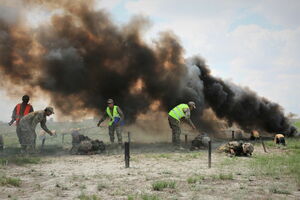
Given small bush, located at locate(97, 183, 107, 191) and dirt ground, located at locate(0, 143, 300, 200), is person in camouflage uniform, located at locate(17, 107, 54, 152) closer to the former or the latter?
dirt ground, located at locate(0, 143, 300, 200)

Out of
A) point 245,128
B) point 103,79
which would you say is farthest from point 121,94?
point 245,128

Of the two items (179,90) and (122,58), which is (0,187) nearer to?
(122,58)

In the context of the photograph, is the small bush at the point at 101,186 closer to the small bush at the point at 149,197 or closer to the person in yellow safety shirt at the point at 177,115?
the small bush at the point at 149,197

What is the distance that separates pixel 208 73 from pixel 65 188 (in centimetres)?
2211

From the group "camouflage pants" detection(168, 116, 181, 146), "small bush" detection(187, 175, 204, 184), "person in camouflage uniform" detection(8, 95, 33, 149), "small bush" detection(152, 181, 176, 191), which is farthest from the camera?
"camouflage pants" detection(168, 116, 181, 146)

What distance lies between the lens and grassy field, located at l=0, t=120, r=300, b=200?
20.9 feet

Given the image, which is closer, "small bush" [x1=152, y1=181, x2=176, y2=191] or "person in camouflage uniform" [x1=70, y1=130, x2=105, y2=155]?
"small bush" [x1=152, y1=181, x2=176, y2=191]

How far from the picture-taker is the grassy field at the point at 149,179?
6367mm

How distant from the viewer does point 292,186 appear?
7.16m

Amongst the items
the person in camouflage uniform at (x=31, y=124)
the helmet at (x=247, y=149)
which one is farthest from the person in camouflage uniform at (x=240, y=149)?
the person in camouflage uniform at (x=31, y=124)

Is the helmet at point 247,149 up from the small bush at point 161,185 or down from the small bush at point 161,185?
up

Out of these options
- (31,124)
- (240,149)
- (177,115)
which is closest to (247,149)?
(240,149)

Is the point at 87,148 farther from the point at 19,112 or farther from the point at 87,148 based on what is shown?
the point at 19,112

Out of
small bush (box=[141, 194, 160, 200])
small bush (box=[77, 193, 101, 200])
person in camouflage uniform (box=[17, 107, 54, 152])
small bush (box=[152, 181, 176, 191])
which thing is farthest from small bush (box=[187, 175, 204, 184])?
person in camouflage uniform (box=[17, 107, 54, 152])
